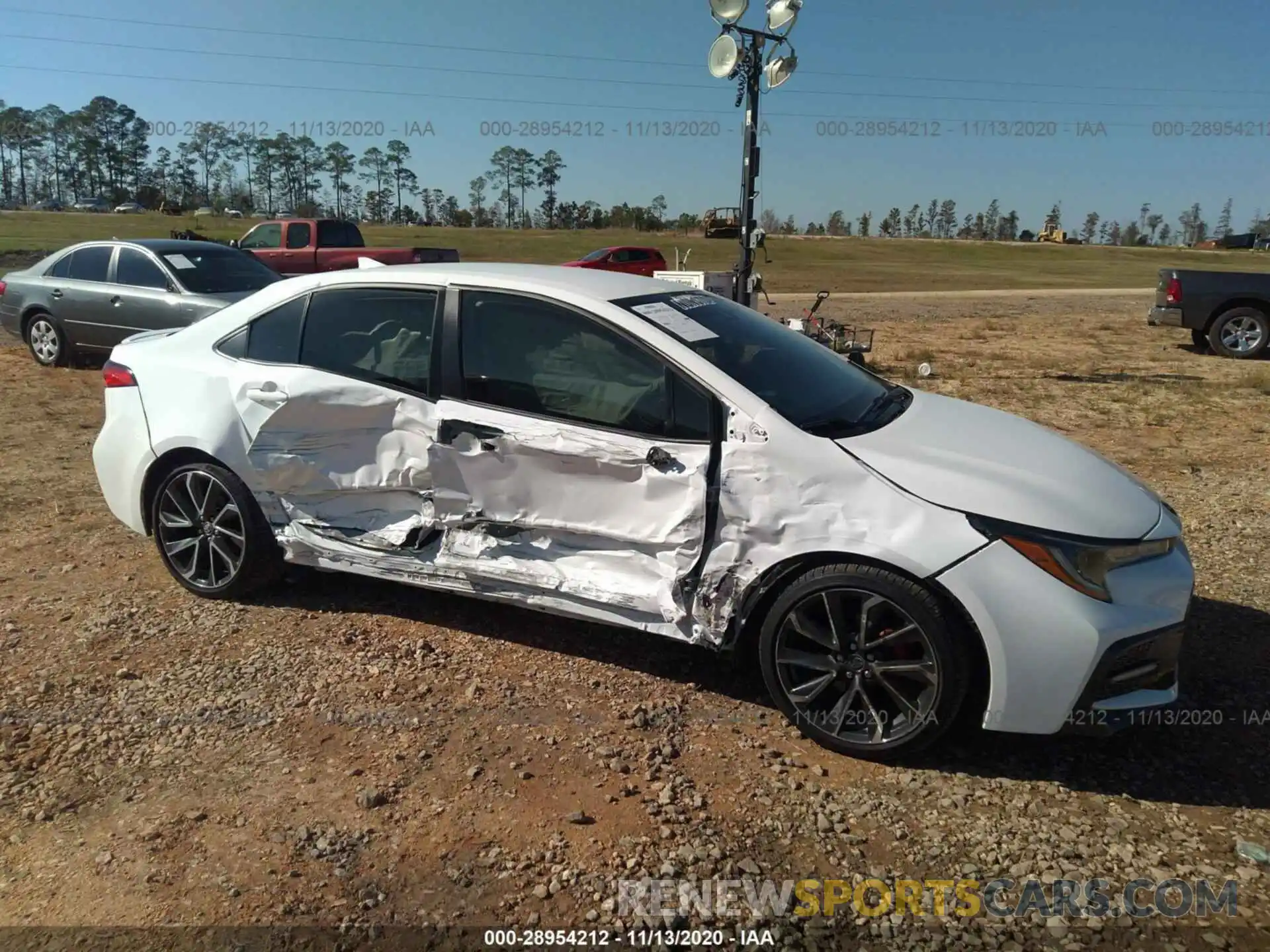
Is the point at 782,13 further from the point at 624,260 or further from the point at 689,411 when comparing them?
the point at 624,260

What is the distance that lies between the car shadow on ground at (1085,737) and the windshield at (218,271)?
666 centimetres

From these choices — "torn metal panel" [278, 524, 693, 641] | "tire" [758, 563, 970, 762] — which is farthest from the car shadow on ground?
"torn metal panel" [278, 524, 693, 641]

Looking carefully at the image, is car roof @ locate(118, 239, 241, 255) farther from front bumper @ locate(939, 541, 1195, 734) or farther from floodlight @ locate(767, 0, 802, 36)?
front bumper @ locate(939, 541, 1195, 734)

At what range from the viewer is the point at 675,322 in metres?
3.69

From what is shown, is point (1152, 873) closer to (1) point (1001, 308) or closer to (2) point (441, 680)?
(2) point (441, 680)

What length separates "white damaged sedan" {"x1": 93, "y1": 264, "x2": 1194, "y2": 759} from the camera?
2.97 m

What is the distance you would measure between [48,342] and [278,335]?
858cm

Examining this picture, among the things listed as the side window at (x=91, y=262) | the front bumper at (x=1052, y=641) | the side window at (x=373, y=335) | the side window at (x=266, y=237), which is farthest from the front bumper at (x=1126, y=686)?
the side window at (x=266, y=237)

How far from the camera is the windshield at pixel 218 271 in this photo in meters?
10.0

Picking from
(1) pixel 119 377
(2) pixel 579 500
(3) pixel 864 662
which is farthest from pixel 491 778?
(1) pixel 119 377

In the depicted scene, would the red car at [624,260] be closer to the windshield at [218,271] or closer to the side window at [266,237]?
the side window at [266,237]

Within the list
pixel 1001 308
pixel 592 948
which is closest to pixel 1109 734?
pixel 592 948

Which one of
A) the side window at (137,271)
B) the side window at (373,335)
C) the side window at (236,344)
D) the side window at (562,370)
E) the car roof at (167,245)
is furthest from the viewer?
the car roof at (167,245)

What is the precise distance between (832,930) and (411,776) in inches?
57.9
